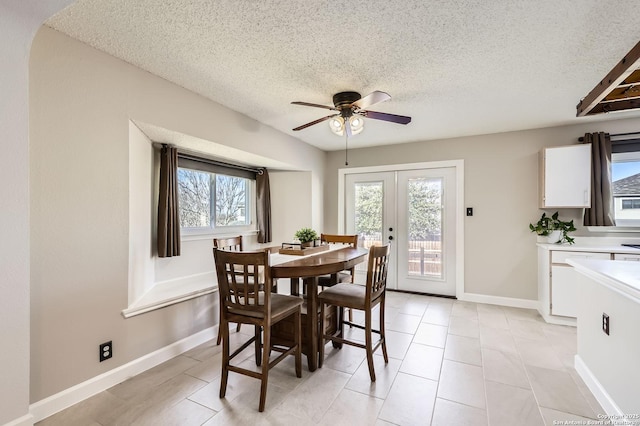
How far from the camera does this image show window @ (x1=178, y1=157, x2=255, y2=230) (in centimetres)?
344

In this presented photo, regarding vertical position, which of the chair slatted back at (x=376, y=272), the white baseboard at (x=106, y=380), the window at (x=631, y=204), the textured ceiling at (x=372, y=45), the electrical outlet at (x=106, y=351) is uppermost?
the textured ceiling at (x=372, y=45)

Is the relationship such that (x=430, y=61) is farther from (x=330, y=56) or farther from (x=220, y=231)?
(x=220, y=231)

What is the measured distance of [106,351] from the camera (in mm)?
2064

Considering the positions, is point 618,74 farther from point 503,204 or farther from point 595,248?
point 503,204

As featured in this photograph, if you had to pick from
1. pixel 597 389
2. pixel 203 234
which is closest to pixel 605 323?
pixel 597 389

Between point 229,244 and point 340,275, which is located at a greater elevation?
point 229,244

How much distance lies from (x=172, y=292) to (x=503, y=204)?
13.8ft

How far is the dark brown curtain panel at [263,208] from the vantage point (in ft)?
14.5

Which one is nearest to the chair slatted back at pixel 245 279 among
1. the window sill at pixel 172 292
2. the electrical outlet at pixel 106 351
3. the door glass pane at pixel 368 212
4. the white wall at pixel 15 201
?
the window sill at pixel 172 292

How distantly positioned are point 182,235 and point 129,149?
137 centimetres

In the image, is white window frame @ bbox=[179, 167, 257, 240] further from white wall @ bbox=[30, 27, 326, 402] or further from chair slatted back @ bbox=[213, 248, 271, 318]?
chair slatted back @ bbox=[213, 248, 271, 318]

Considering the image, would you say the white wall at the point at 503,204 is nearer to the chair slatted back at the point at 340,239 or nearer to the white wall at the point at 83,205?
the chair slatted back at the point at 340,239

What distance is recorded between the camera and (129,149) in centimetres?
222

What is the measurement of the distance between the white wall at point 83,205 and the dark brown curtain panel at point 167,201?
0.38 m
